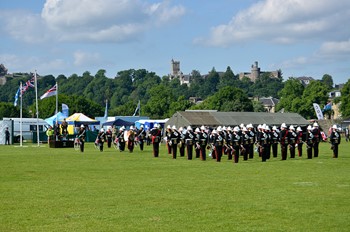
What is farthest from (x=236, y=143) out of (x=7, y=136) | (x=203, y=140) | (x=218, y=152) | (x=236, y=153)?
(x=7, y=136)

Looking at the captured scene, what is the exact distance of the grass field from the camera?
13.9 metres

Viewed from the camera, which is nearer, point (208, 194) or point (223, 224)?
point (223, 224)

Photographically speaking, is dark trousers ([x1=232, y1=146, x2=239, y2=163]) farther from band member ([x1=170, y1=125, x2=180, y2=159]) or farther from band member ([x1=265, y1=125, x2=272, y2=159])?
band member ([x1=170, y1=125, x2=180, y2=159])

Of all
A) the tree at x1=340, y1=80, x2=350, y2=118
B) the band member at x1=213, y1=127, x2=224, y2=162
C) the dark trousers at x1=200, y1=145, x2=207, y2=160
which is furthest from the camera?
the tree at x1=340, y1=80, x2=350, y2=118

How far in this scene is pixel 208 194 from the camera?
62.7ft

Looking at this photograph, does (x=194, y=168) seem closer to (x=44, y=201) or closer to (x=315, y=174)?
(x=315, y=174)

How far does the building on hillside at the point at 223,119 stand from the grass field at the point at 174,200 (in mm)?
40591

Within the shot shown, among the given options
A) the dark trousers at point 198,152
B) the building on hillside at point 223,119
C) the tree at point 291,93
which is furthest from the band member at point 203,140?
the tree at point 291,93

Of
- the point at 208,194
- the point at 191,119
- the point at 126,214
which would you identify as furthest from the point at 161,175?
the point at 191,119

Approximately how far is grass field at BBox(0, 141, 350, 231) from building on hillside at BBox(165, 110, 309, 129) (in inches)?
1598

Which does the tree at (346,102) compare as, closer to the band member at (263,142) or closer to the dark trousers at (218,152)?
the band member at (263,142)

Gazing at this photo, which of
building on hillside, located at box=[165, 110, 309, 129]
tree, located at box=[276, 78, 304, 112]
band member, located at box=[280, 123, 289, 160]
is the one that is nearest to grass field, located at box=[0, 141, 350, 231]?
band member, located at box=[280, 123, 289, 160]

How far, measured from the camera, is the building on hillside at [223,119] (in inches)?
2721

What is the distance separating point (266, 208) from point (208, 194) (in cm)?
322
